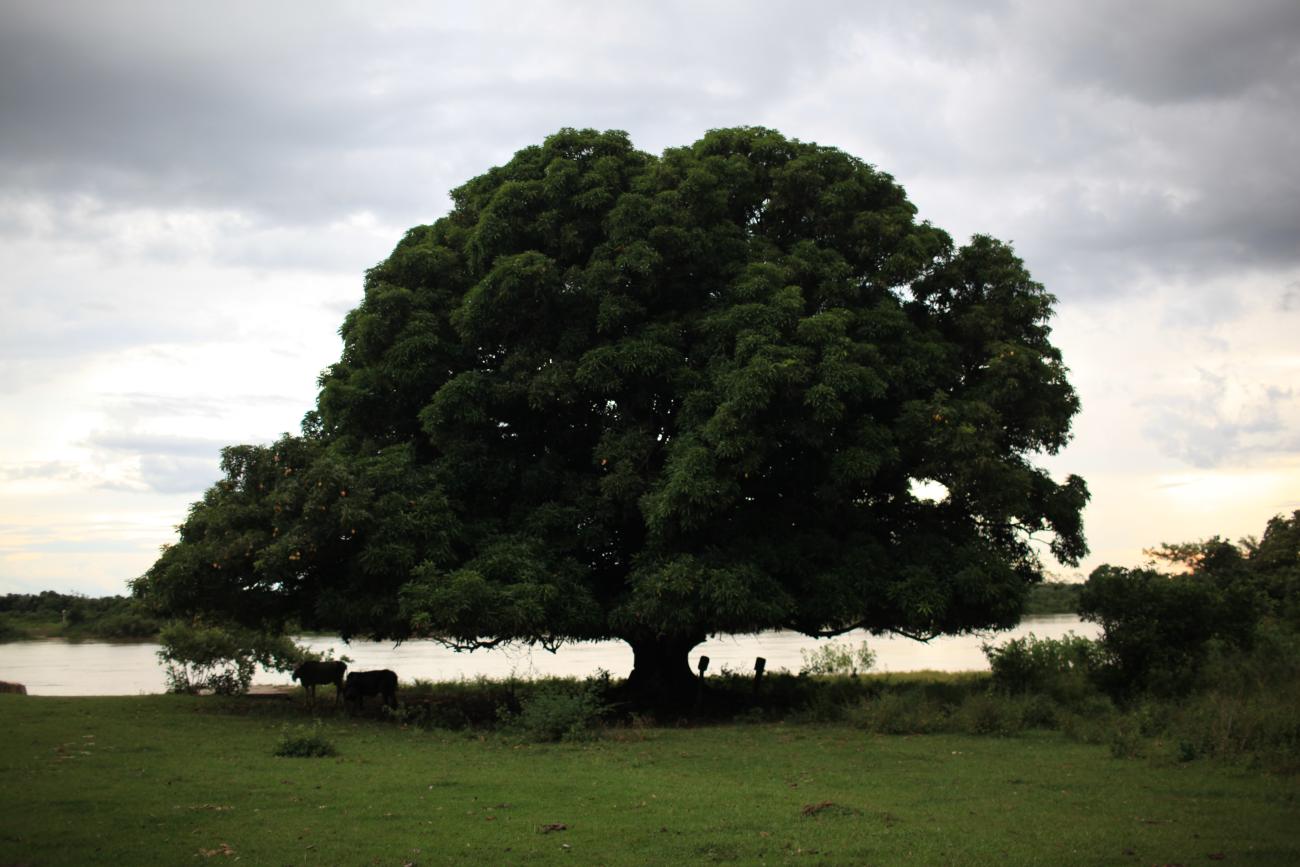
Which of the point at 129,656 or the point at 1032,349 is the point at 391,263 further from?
the point at 129,656

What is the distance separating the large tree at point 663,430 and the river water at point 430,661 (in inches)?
259

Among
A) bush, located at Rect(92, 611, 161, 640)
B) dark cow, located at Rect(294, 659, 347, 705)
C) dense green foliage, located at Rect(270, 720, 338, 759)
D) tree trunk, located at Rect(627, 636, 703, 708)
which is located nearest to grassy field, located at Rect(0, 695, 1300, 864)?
dense green foliage, located at Rect(270, 720, 338, 759)

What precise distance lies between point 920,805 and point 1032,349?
1155cm

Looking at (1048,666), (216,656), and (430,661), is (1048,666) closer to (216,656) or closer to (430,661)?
(216,656)

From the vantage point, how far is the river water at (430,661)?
108ft

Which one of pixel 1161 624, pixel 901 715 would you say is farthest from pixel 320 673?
pixel 1161 624

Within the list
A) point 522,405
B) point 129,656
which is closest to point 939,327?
point 522,405

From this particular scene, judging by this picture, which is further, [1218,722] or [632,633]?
[632,633]

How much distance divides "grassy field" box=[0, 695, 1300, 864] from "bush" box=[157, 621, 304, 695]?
6.16 meters

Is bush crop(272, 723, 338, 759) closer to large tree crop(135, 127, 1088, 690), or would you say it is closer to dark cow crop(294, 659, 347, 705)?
large tree crop(135, 127, 1088, 690)

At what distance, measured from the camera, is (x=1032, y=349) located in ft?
64.7

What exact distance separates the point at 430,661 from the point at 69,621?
22995 millimetres

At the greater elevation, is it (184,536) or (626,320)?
(626,320)

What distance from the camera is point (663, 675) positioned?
72.9 feet
